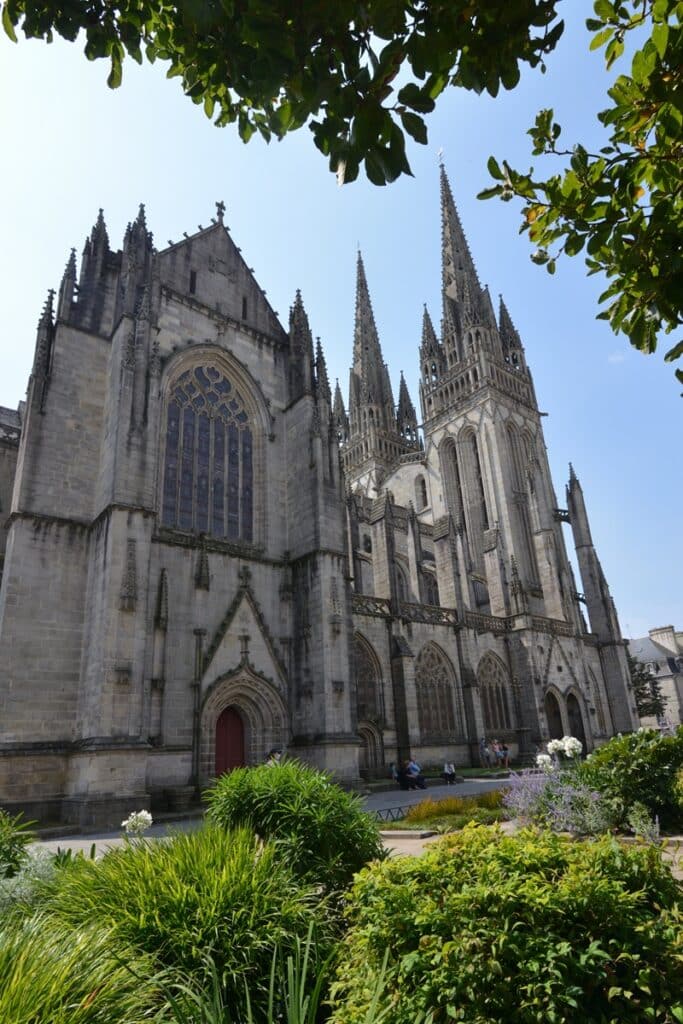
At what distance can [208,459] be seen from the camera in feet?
66.7

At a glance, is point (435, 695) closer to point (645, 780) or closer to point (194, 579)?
point (194, 579)

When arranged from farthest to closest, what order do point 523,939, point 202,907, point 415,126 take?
point 202,907 → point 523,939 → point 415,126

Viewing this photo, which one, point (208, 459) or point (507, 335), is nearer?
point (208, 459)

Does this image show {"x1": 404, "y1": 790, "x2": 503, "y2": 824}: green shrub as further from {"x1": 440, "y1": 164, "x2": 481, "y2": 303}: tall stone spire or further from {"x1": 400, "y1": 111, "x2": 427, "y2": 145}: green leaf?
{"x1": 440, "y1": 164, "x2": 481, "y2": 303}: tall stone spire

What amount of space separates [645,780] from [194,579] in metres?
12.8

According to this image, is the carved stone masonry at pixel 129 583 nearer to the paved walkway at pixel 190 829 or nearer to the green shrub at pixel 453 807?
the paved walkway at pixel 190 829

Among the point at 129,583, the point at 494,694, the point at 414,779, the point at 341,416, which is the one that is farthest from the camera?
the point at 341,416

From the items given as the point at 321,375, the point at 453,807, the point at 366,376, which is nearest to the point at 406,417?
the point at 366,376

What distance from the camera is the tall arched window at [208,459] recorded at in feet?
63.3

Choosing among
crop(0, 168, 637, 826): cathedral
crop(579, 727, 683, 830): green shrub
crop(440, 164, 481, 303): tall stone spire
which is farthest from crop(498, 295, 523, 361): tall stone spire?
crop(579, 727, 683, 830): green shrub

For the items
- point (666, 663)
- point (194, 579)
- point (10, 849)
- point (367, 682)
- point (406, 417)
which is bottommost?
point (10, 849)

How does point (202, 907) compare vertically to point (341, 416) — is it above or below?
below

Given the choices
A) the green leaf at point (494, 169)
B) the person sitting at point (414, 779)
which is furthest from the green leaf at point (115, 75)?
the person sitting at point (414, 779)

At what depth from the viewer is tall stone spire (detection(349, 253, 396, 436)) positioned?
2456 inches
